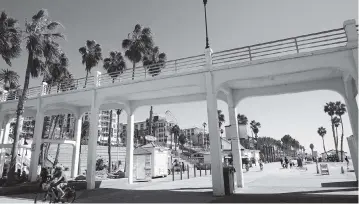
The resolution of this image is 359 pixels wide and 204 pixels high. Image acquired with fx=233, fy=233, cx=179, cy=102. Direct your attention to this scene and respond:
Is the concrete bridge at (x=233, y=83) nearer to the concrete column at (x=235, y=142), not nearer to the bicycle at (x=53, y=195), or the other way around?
the concrete column at (x=235, y=142)

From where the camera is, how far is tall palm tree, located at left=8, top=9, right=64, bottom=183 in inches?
647

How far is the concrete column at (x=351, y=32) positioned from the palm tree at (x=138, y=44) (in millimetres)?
20007

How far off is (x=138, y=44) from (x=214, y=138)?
17.9 m

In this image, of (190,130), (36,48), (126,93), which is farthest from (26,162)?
(190,130)

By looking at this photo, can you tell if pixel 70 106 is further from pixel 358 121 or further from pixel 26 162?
pixel 358 121

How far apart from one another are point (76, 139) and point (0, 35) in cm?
915

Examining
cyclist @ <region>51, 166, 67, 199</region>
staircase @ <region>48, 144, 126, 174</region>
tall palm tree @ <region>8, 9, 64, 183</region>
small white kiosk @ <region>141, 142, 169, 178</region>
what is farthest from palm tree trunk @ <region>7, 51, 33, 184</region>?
staircase @ <region>48, 144, 126, 174</region>

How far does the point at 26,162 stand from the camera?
1075 inches

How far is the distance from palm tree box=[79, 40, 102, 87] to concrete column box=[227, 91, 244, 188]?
1860 cm

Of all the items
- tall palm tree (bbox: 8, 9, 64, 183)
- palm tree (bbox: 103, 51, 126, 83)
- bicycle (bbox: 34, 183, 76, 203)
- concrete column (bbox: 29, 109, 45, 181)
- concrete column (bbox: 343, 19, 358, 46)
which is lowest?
bicycle (bbox: 34, 183, 76, 203)

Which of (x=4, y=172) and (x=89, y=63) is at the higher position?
(x=89, y=63)

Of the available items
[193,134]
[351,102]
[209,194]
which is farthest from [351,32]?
[193,134]

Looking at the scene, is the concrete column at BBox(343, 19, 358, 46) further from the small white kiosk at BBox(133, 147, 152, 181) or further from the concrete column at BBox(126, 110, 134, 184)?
the small white kiosk at BBox(133, 147, 152, 181)

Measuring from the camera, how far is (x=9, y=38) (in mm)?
15789
